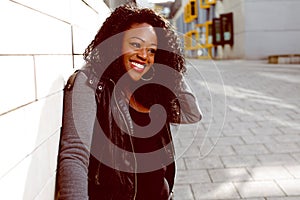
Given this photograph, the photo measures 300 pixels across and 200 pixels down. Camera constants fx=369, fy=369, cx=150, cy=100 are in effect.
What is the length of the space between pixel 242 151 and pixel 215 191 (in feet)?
3.98

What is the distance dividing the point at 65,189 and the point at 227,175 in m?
2.31

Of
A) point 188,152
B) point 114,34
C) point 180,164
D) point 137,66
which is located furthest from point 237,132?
point 114,34

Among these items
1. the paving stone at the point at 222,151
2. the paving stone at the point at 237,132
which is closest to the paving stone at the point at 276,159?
the paving stone at the point at 222,151

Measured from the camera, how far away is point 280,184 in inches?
128

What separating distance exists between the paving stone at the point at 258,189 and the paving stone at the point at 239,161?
49 centimetres

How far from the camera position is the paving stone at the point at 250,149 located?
418cm

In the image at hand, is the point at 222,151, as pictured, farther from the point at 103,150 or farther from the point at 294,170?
the point at 103,150

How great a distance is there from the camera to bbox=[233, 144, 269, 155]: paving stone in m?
4.18

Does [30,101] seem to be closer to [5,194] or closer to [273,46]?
[5,194]

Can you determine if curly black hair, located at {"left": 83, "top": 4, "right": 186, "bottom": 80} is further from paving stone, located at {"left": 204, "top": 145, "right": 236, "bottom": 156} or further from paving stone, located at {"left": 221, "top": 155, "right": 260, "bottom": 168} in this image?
paving stone, located at {"left": 204, "top": 145, "right": 236, "bottom": 156}

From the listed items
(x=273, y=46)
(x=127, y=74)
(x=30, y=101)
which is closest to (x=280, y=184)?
(x=127, y=74)

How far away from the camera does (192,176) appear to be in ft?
11.6

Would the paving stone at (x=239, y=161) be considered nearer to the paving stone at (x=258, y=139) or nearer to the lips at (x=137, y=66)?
the paving stone at (x=258, y=139)

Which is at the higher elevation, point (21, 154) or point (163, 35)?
point (163, 35)
